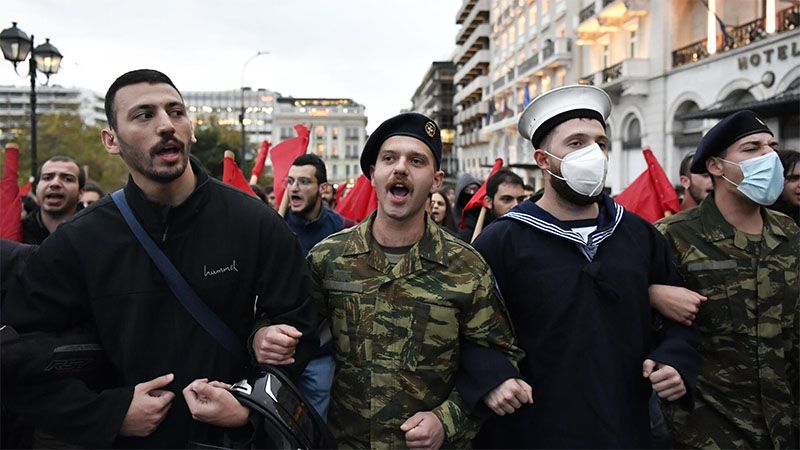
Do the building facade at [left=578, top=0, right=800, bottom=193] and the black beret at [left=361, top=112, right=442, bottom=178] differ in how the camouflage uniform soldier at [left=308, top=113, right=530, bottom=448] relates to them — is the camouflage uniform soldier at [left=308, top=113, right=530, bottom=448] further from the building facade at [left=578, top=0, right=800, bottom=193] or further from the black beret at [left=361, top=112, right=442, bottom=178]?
the building facade at [left=578, top=0, right=800, bottom=193]

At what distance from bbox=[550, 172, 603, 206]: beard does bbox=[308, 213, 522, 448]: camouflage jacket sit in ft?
1.68

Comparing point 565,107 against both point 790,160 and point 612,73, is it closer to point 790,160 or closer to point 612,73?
point 790,160

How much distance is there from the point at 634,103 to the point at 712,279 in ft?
75.7

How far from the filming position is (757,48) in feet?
53.6

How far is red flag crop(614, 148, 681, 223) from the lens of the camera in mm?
6605

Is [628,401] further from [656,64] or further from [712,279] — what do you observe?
[656,64]

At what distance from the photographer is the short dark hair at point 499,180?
6078 mm

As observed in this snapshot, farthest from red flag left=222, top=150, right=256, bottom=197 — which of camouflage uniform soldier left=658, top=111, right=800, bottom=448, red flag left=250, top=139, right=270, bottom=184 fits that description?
camouflage uniform soldier left=658, top=111, right=800, bottom=448

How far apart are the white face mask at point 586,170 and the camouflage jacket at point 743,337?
90 centimetres

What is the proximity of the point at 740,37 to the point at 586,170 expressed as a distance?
710 inches

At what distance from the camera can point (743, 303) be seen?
3049mm

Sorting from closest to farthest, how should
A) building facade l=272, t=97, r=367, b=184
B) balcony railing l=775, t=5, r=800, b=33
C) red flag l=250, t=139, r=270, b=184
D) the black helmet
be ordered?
1. the black helmet
2. red flag l=250, t=139, r=270, b=184
3. balcony railing l=775, t=5, r=800, b=33
4. building facade l=272, t=97, r=367, b=184

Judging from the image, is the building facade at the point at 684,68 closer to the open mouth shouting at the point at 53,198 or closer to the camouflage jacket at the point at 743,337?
Result: the camouflage jacket at the point at 743,337

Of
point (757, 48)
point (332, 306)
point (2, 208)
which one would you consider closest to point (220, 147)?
point (757, 48)
